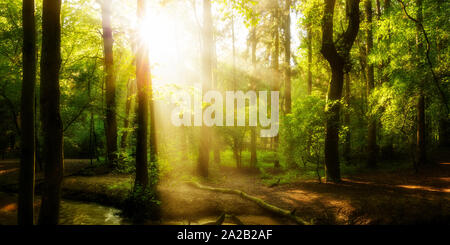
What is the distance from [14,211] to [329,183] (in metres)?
11.9

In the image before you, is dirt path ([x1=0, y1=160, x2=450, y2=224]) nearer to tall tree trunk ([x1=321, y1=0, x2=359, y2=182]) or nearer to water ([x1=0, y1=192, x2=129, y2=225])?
water ([x1=0, y1=192, x2=129, y2=225])

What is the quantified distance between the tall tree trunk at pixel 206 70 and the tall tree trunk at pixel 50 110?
8631mm

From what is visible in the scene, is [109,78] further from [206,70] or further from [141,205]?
[141,205]

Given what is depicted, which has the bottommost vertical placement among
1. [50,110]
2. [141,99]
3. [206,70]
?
[50,110]

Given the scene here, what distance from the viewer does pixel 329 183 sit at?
29.9 feet

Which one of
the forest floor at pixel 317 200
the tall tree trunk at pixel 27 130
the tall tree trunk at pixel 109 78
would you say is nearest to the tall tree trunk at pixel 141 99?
the forest floor at pixel 317 200

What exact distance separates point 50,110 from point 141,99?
11.2 feet

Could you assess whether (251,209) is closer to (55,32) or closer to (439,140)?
(55,32)

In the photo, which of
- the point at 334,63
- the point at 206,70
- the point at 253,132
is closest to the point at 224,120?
the point at 253,132

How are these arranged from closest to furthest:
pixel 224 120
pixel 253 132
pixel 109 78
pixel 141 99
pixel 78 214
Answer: pixel 78 214
pixel 141 99
pixel 109 78
pixel 224 120
pixel 253 132

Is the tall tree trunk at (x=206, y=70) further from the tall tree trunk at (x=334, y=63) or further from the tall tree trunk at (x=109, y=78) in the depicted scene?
the tall tree trunk at (x=334, y=63)

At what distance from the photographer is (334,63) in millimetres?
9336
